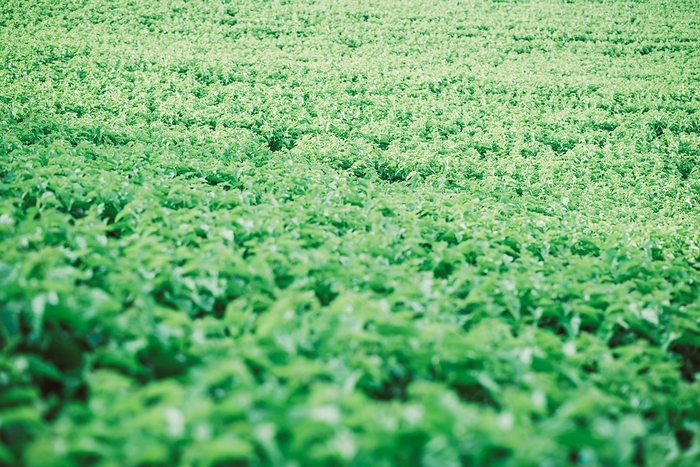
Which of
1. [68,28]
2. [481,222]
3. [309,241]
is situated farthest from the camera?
[68,28]

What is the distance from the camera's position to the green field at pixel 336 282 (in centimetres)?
205

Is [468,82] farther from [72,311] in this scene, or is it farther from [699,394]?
[72,311]

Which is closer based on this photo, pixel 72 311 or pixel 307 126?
pixel 72 311

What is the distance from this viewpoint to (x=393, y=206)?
501cm

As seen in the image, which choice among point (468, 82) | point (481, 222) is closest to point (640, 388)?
point (481, 222)

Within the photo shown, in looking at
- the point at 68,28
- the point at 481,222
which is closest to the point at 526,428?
the point at 481,222

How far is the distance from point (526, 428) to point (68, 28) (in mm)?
18334

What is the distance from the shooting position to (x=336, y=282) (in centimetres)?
340

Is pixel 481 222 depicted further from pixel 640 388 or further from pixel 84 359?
pixel 84 359

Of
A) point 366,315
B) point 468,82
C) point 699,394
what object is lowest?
point 699,394

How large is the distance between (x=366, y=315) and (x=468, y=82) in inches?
462

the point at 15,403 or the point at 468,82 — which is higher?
the point at 468,82

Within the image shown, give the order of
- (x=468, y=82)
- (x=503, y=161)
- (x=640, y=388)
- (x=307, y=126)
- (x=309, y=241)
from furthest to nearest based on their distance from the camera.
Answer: (x=468, y=82), (x=307, y=126), (x=503, y=161), (x=309, y=241), (x=640, y=388)

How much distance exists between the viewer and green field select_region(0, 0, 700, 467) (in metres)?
2.05
